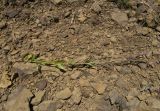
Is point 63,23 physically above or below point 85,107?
above

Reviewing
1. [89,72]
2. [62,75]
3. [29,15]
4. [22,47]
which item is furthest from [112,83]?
[29,15]

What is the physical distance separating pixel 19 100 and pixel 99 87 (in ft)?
2.30

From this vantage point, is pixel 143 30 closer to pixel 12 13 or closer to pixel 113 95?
pixel 113 95

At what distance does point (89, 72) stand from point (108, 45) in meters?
0.40

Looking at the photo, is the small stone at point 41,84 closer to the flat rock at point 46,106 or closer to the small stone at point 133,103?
the flat rock at point 46,106

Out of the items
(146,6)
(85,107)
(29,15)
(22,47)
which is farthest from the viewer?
(146,6)

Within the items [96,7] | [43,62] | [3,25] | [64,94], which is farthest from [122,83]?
[3,25]

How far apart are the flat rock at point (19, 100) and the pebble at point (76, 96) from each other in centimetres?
37

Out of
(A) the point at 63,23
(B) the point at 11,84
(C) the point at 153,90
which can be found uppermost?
(A) the point at 63,23

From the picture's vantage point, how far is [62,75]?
2.70 meters

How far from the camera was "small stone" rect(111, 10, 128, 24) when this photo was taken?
316 cm

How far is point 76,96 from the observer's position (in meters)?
2.56

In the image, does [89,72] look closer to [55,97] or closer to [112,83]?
[112,83]

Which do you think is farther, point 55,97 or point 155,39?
point 155,39
